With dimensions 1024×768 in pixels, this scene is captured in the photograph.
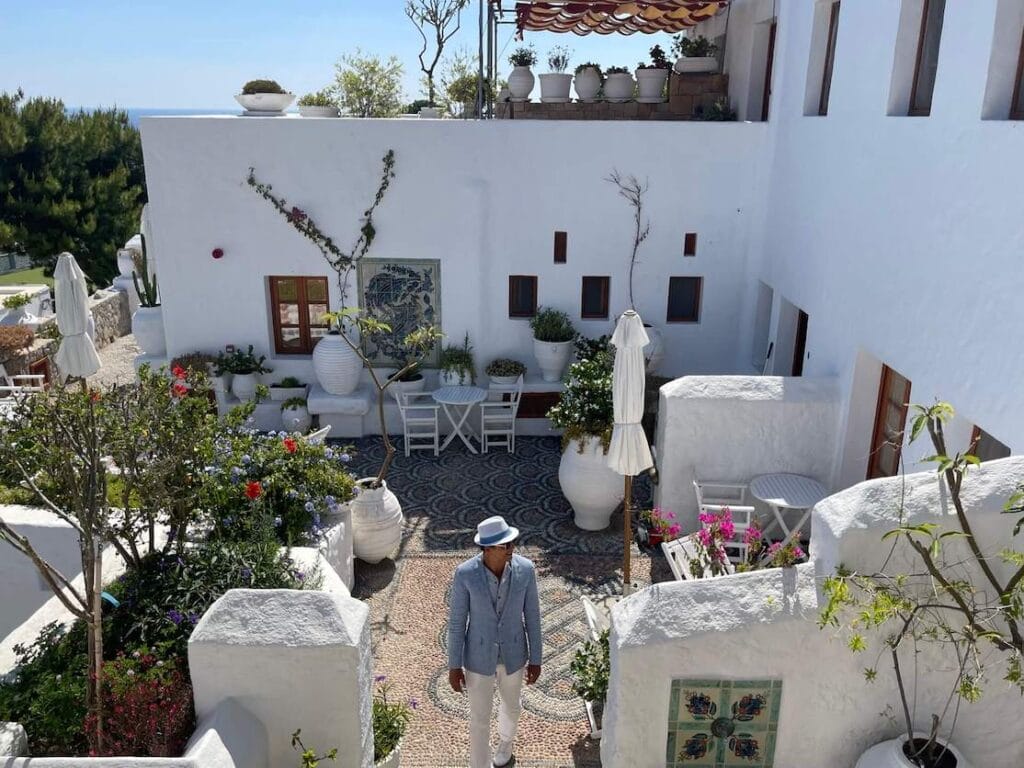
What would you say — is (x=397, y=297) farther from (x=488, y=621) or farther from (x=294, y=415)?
(x=488, y=621)

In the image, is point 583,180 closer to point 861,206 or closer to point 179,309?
point 861,206

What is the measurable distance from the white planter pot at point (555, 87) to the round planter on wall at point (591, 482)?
22.6 ft

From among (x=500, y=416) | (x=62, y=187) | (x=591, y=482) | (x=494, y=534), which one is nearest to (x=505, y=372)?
(x=500, y=416)

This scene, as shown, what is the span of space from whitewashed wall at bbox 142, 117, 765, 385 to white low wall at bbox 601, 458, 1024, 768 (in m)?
7.92

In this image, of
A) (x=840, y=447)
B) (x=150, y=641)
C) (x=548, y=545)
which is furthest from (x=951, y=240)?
(x=150, y=641)

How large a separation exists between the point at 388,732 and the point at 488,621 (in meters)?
1.20

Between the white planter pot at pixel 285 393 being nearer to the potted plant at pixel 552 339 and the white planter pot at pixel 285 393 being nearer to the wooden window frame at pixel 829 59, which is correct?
the potted plant at pixel 552 339

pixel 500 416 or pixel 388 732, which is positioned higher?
pixel 500 416

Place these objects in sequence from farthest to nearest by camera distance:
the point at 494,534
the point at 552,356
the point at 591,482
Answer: the point at 552,356 → the point at 591,482 → the point at 494,534

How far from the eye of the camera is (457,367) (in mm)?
12531

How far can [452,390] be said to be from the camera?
12273mm

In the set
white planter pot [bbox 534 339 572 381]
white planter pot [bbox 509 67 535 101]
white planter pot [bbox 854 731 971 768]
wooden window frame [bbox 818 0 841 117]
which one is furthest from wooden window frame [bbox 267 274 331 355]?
white planter pot [bbox 854 731 971 768]

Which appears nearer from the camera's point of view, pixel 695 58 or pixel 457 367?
pixel 457 367

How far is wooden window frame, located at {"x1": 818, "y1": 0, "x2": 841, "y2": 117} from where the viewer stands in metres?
10.2
